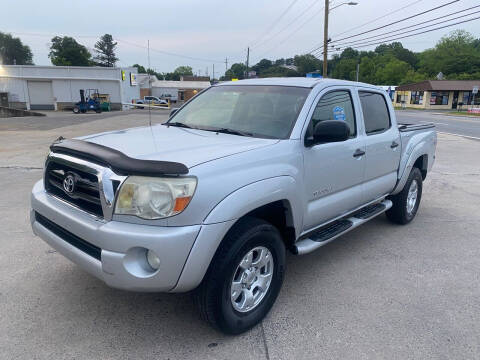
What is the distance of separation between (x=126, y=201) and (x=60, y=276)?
5.79ft

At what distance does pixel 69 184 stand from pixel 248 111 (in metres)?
1.72

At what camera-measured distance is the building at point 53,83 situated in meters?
44.7

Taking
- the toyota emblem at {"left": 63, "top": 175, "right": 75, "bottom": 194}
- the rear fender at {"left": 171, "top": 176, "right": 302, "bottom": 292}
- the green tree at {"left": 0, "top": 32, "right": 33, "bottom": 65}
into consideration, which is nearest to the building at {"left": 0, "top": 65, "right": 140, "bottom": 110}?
the toyota emblem at {"left": 63, "top": 175, "right": 75, "bottom": 194}

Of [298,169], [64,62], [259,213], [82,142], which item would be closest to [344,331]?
[259,213]

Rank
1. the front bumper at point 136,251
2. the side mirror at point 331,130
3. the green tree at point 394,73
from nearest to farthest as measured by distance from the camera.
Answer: the front bumper at point 136,251 → the side mirror at point 331,130 → the green tree at point 394,73

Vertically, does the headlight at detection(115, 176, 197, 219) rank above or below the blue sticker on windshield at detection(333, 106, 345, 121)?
A: below

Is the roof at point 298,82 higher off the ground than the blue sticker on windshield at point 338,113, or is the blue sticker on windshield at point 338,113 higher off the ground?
the roof at point 298,82

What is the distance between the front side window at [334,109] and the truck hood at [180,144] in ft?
2.02

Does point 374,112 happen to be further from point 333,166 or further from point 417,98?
point 417,98

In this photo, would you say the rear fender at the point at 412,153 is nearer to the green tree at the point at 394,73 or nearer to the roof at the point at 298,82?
the roof at the point at 298,82

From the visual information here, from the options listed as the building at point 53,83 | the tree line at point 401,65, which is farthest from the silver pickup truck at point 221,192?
the tree line at point 401,65

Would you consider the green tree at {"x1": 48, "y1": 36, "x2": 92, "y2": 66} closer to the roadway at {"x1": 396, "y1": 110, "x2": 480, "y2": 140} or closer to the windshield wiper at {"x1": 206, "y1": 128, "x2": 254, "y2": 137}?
the roadway at {"x1": 396, "y1": 110, "x2": 480, "y2": 140}

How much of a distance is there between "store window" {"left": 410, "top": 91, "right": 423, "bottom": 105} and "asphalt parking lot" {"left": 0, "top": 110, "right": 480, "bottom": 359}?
6195 cm

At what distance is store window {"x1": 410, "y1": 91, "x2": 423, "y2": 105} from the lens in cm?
5998
